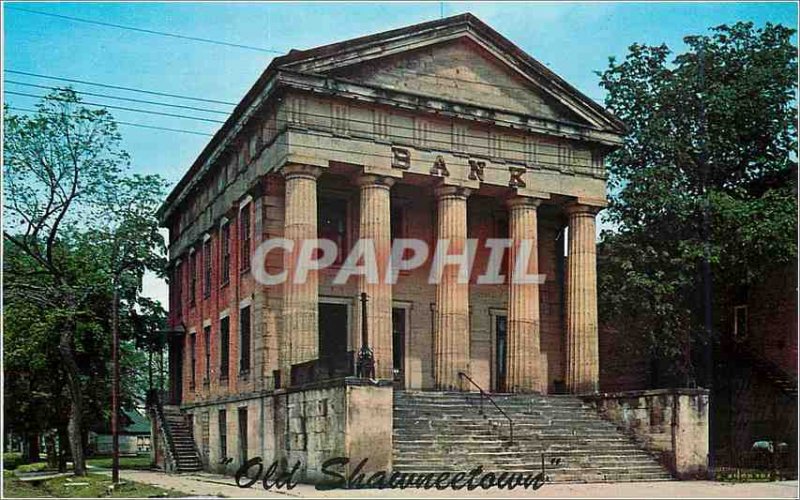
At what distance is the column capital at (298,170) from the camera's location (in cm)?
2744

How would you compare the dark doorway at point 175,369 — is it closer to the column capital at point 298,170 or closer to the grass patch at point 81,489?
the grass patch at point 81,489

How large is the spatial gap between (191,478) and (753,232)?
63.0 ft

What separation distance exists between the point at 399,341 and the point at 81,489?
10.9 metres

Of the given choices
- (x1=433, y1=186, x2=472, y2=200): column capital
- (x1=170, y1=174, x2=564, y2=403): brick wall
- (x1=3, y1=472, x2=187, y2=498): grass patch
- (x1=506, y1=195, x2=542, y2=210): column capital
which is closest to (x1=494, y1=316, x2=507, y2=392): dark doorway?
(x1=170, y1=174, x2=564, y2=403): brick wall

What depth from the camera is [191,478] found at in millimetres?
30594

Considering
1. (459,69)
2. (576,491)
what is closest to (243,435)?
(576,491)

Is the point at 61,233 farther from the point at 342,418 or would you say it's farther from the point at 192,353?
the point at 342,418

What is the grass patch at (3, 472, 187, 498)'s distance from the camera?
76.5ft

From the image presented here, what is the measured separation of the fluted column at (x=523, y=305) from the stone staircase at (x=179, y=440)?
39.8 ft

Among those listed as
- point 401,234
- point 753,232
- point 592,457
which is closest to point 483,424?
point 592,457

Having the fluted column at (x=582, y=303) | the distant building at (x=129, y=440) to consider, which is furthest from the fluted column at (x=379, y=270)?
the distant building at (x=129, y=440)

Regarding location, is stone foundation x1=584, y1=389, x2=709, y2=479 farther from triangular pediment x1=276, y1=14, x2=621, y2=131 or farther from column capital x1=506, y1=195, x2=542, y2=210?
triangular pediment x1=276, y1=14, x2=621, y2=131

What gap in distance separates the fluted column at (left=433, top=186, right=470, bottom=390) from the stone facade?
46mm

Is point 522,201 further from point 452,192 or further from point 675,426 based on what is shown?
point 675,426
